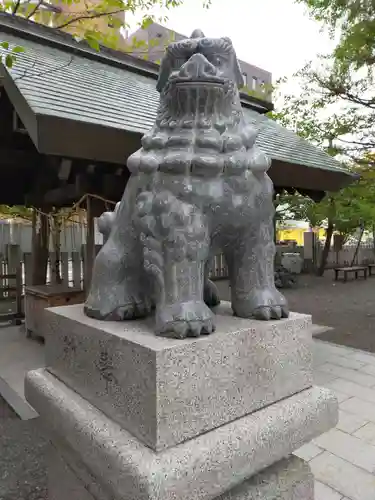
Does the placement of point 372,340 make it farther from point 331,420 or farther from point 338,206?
point 338,206

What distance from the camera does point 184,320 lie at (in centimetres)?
112

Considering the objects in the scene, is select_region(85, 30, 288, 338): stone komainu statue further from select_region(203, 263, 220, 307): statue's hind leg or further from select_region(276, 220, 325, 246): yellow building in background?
select_region(276, 220, 325, 246): yellow building in background

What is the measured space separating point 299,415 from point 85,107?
224cm

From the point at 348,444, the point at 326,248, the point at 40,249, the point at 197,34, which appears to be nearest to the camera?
the point at 197,34

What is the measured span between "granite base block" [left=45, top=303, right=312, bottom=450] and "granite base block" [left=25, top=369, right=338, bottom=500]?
32mm

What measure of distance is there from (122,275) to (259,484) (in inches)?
33.2

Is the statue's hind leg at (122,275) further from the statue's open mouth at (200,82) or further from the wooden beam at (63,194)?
the wooden beam at (63,194)

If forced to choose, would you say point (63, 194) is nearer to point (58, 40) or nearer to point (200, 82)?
point (58, 40)

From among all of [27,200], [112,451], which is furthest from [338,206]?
[112,451]

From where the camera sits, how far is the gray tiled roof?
2.40 m

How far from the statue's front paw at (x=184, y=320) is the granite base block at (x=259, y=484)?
529 mm

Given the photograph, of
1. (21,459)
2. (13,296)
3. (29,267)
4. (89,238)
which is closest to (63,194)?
(89,238)

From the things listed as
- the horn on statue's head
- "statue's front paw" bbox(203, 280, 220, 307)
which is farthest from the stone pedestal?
the horn on statue's head

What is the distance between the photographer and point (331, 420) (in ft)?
4.68
